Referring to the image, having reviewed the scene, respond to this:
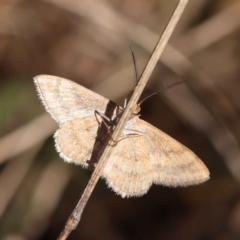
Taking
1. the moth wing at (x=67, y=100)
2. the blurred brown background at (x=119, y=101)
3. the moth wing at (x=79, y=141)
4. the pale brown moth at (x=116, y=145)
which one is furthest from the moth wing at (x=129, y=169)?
the blurred brown background at (x=119, y=101)

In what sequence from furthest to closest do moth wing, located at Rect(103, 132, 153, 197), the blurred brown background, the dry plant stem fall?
the blurred brown background < moth wing, located at Rect(103, 132, 153, 197) < the dry plant stem

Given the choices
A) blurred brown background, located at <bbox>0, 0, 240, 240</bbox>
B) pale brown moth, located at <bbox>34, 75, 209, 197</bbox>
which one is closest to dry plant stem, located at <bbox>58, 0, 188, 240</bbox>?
pale brown moth, located at <bbox>34, 75, 209, 197</bbox>

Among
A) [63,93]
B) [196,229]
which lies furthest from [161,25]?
[63,93]

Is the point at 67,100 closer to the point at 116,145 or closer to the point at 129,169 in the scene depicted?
the point at 116,145

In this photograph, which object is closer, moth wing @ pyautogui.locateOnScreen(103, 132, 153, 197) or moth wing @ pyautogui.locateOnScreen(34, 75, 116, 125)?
moth wing @ pyautogui.locateOnScreen(34, 75, 116, 125)

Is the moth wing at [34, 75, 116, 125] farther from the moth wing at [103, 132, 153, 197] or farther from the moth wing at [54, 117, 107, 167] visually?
the moth wing at [103, 132, 153, 197]

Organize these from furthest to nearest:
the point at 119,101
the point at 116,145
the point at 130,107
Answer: the point at 119,101 < the point at 116,145 < the point at 130,107

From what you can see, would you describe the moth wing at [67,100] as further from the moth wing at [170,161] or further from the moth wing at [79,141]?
the moth wing at [170,161]

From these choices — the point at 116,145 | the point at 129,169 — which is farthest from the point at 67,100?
the point at 129,169
